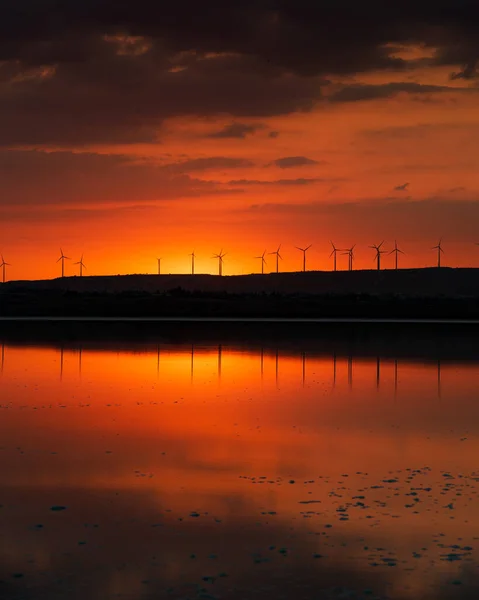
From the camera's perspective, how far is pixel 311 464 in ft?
67.4

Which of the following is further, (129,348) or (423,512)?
(129,348)

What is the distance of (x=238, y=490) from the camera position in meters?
18.0

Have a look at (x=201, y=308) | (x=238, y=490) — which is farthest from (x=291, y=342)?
(x=201, y=308)

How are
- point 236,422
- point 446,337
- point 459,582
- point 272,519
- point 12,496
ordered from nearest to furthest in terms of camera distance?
point 459,582 → point 272,519 → point 12,496 → point 236,422 → point 446,337

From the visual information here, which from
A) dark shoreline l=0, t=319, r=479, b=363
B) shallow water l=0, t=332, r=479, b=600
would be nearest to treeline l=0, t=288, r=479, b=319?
dark shoreline l=0, t=319, r=479, b=363

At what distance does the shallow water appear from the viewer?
13.2 m

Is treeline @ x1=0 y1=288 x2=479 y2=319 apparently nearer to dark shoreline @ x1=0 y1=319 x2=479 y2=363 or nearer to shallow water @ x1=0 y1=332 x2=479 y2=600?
dark shoreline @ x1=0 y1=319 x2=479 y2=363

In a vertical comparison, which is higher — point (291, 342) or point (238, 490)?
point (291, 342)

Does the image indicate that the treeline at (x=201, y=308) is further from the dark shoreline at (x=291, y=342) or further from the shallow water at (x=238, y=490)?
the shallow water at (x=238, y=490)

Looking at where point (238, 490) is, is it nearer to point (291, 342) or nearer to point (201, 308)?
point (291, 342)

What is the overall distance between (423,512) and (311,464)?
14.3 ft

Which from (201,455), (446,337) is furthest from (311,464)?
(446,337)

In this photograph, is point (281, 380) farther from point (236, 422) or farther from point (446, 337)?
point (446, 337)

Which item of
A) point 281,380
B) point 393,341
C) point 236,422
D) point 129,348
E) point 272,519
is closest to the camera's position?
point 272,519
